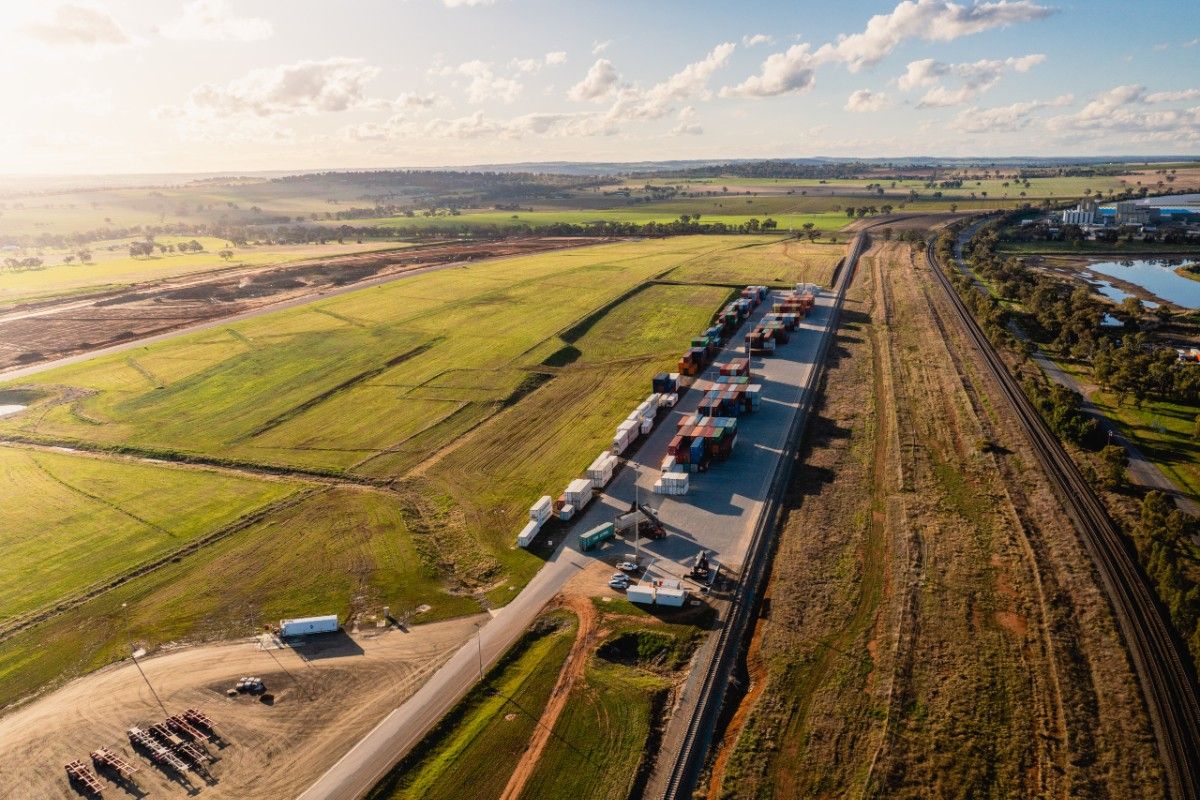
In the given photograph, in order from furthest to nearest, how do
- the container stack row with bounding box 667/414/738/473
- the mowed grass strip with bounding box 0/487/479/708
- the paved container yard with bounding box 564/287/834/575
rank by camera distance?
the container stack row with bounding box 667/414/738/473 → the paved container yard with bounding box 564/287/834/575 → the mowed grass strip with bounding box 0/487/479/708

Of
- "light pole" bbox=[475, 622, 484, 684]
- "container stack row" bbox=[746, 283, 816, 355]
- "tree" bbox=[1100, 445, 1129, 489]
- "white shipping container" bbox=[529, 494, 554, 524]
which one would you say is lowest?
"light pole" bbox=[475, 622, 484, 684]

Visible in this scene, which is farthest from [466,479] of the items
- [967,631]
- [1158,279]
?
[1158,279]

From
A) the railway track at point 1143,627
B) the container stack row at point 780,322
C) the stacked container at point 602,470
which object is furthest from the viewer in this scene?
the container stack row at point 780,322

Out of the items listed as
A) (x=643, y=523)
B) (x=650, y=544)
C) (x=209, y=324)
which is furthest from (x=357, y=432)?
(x=209, y=324)

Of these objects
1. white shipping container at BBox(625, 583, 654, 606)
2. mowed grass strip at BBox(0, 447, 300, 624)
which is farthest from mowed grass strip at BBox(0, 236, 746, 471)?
white shipping container at BBox(625, 583, 654, 606)

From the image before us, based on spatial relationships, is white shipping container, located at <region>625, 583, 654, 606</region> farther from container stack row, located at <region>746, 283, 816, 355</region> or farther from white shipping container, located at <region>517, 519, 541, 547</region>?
container stack row, located at <region>746, 283, 816, 355</region>

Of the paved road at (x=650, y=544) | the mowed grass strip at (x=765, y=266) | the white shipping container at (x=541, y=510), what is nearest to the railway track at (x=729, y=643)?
the paved road at (x=650, y=544)

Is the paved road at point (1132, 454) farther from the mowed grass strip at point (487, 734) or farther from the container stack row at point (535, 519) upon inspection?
the mowed grass strip at point (487, 734)
